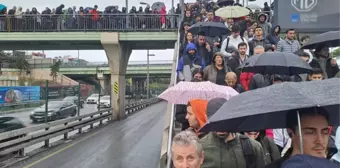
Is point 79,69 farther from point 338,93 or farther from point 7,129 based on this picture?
point 338,93

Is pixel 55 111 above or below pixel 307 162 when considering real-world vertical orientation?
below

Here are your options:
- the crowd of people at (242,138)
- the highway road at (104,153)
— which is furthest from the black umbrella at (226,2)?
the crowd of people at (242,138)

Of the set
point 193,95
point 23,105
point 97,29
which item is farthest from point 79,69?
point 193,95

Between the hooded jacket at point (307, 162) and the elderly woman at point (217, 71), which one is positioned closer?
the hooded jacket at point (307, 162)

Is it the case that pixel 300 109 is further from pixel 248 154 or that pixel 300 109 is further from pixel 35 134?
pixel 35 134

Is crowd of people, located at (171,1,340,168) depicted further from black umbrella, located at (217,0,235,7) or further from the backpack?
black umbrella, located at (217,0,235,7)

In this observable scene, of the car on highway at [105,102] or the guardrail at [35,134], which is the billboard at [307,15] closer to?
the guardrail at [35,134]

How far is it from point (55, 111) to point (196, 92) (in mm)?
12672

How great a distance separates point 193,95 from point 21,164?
752 centimetres

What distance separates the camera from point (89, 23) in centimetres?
2712

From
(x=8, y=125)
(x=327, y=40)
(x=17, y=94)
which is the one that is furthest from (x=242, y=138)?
(x=17, y=94)

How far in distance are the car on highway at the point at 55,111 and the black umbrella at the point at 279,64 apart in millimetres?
9776

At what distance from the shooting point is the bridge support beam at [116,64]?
2687 centimetres

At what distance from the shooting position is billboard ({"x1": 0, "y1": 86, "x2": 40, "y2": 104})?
574 inches
